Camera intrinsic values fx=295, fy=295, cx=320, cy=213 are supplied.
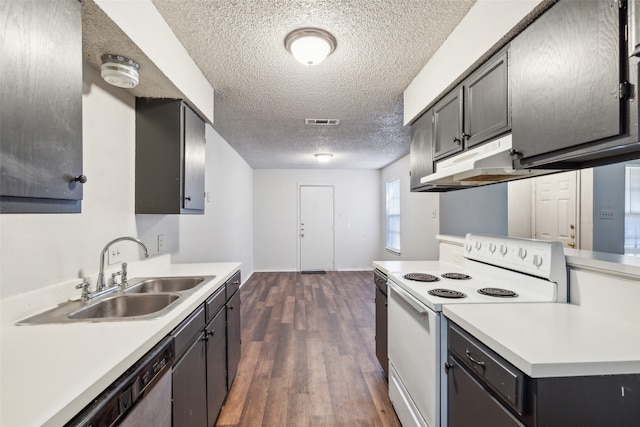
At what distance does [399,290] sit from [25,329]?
1.72 meters

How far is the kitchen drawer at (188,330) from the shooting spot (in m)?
1.24

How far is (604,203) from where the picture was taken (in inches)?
123

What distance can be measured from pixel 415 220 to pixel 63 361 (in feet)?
15.1

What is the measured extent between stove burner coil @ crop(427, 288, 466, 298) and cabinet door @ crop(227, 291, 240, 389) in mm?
1353

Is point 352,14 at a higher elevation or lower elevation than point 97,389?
higher

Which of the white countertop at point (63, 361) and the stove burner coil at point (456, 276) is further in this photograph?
the stove burner coil at point (456, 276)

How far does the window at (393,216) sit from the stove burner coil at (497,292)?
13.2ft

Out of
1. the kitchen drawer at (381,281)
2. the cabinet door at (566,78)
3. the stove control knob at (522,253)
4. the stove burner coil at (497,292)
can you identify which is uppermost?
the cabinet door at (566,78)

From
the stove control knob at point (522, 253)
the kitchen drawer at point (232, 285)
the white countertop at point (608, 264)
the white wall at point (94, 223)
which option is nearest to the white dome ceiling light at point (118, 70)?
the white wall at point (94, 223)

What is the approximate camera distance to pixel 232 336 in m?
2.15

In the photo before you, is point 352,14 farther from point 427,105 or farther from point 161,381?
point 161,381

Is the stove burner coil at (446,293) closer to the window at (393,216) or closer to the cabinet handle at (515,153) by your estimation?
the cabinet handle at (515,153)

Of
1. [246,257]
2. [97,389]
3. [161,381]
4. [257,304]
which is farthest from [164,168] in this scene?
[246,257]

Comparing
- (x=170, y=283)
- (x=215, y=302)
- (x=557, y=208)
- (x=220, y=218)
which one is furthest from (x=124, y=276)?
(x=557, y=208)
